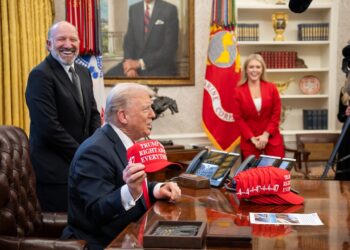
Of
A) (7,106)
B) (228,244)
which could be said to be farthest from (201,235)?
(7,106)

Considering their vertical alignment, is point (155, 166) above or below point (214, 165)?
above

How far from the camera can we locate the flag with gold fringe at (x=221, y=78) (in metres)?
5.44

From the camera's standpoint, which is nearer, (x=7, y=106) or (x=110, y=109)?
(x=110, y=109)

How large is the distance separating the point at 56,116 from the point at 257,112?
234cm

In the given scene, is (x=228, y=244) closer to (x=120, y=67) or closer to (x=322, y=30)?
(x=120, y=67)

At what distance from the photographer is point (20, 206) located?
239 cm

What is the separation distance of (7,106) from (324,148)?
340 centimetres

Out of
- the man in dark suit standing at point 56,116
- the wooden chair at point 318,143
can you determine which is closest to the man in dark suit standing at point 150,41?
the wooden chair at point 318,143

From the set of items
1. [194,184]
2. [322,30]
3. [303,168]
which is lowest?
[303,168]

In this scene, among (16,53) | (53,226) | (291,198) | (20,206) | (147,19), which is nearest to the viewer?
(291,198)

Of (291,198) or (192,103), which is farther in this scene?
(192,103)

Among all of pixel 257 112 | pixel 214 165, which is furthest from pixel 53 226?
pixel 257 112

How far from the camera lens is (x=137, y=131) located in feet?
7.22

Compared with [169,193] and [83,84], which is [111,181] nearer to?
[169,193]
